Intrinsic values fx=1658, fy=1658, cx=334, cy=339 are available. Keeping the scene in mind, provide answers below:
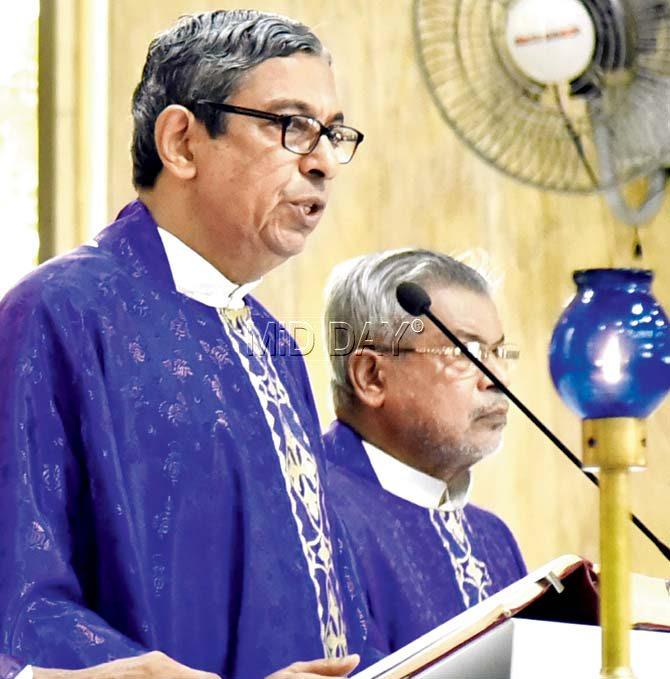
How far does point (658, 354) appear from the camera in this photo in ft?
5.20

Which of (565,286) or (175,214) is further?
(565,286)

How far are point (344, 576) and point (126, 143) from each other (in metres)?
1.24

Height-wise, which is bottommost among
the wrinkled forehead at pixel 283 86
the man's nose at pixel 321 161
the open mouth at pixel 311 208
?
the open mouth at pixel 311 208

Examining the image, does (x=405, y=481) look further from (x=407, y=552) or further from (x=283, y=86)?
(x=283, y=86)

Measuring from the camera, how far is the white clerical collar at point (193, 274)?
269 cm

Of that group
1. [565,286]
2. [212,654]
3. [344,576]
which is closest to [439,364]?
[344,576]

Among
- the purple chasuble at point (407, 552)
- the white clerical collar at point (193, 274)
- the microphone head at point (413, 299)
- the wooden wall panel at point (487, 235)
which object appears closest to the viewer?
the microphone head at point (413, 299)

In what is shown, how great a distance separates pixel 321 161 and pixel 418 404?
0.76 metres

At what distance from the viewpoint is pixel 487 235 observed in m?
4.71

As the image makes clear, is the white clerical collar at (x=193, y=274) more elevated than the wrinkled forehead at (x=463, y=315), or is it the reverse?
the white clerical collar at (x=193, y=274)

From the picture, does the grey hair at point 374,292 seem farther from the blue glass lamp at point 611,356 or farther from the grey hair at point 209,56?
the blue glass lamp at point 611,356

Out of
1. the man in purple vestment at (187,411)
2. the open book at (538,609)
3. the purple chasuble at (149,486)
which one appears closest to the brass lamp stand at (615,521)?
the open book at (538,609)

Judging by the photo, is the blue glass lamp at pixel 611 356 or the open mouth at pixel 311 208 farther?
the open mouth at pixel 311 208

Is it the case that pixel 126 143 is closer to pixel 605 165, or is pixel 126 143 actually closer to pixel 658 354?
pixel 605 165
